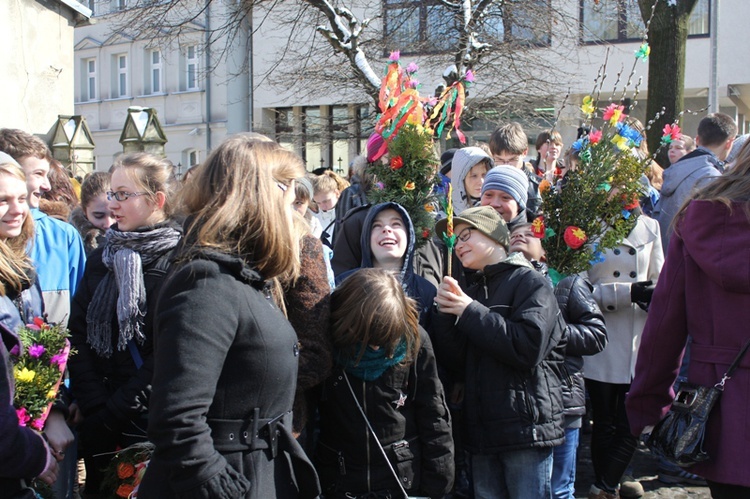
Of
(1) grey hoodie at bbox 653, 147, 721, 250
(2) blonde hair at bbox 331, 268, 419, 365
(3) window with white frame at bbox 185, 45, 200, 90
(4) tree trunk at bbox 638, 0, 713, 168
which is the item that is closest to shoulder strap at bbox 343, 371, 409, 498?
(2) blonde hair at bbox 331, 268, 419, 365

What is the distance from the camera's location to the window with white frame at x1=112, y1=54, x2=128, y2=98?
29.0 meters

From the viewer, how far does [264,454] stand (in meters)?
2.25

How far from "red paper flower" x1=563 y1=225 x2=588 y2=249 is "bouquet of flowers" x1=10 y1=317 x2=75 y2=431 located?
7.77 ft

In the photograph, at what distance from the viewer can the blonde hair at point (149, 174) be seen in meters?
3.44

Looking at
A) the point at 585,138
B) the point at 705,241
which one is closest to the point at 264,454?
the point at 705,241

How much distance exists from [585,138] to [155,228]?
7.32 ft

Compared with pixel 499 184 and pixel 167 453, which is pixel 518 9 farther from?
pixel 167 453

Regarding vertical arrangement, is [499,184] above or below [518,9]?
below

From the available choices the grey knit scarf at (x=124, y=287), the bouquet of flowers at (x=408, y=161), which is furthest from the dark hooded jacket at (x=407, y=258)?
the grey knit scarf at (x=124, y=287)

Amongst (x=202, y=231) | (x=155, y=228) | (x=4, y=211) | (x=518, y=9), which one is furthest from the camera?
(x=518, y=9)

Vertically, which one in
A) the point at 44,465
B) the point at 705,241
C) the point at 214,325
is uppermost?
the point at 705,241

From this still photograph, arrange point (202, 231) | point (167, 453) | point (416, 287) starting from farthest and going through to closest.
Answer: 1. point (416, 287)
2. point (202, 231)
3. point (167, 453)

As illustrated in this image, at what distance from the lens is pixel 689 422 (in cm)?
236

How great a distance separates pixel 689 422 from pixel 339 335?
1292 millimetres
